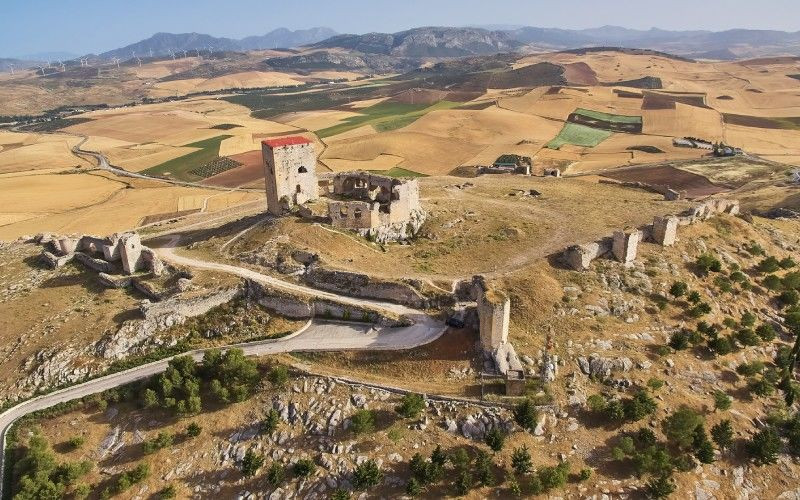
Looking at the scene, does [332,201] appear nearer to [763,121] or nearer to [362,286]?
[362,286]

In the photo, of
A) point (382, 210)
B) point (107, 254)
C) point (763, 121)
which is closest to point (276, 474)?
point (382, 210)

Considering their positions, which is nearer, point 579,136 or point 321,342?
point 321,342

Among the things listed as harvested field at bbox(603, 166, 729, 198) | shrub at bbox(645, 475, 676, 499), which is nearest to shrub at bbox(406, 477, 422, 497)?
shrub at bbox(645, 475, 676, 499)

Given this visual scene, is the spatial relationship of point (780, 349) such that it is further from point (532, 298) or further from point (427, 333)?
point (427, 333)

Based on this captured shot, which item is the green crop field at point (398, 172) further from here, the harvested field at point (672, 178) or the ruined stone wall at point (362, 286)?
the ruined stone wall at point (362, 286)

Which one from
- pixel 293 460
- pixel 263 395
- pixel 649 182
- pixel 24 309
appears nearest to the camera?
pixel 293 460

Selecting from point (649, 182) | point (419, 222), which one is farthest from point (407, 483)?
point (649, 182)
